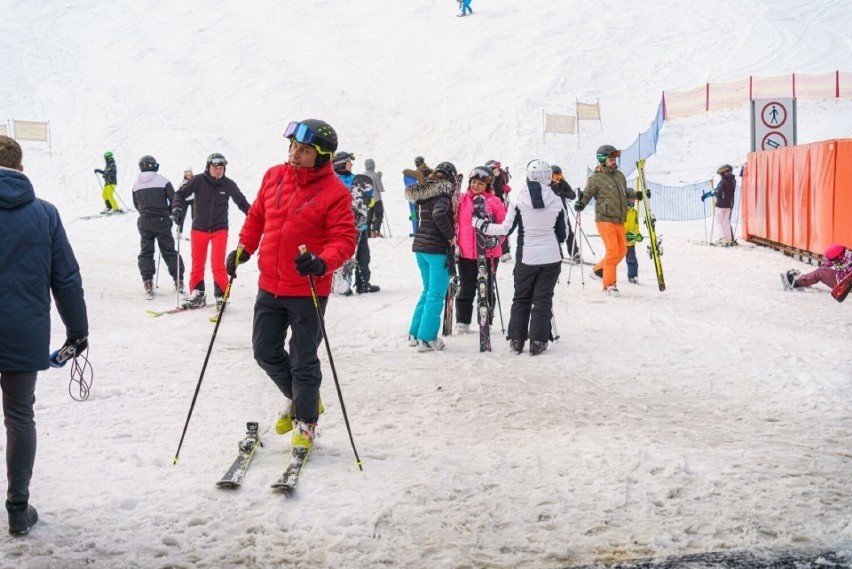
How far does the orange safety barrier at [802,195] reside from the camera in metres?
14.2

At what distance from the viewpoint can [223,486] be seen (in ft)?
15.5

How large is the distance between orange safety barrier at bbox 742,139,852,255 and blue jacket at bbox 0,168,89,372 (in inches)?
499

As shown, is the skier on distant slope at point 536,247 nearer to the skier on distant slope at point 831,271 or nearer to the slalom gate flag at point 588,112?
the skier on distant slope at point 831,271

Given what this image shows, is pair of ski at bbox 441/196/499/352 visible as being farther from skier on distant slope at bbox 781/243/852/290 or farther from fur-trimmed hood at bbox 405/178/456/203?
skier on distant slope at bbox 781/243/852/290

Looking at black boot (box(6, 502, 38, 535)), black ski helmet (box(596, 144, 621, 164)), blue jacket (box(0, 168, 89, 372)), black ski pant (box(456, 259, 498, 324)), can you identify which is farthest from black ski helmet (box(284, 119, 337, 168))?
black ski helmet (box(596, 144, 621, 164))

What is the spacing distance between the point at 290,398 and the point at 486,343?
3.55 metres

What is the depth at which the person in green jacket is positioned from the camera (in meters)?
11.9

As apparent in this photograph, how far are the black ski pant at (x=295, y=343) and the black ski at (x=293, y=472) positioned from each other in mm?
193

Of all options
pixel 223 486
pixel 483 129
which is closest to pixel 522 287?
pixel 223 486

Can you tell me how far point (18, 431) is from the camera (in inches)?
164

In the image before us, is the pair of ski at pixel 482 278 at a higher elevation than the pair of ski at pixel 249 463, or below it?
higher

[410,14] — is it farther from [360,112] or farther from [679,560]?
[679,560]

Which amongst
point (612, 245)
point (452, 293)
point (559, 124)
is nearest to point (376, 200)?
point (612, 245)

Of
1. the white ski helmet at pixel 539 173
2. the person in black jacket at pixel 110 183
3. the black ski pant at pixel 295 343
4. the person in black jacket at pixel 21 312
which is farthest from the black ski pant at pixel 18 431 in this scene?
the person in black jacket at pixel 110 183
